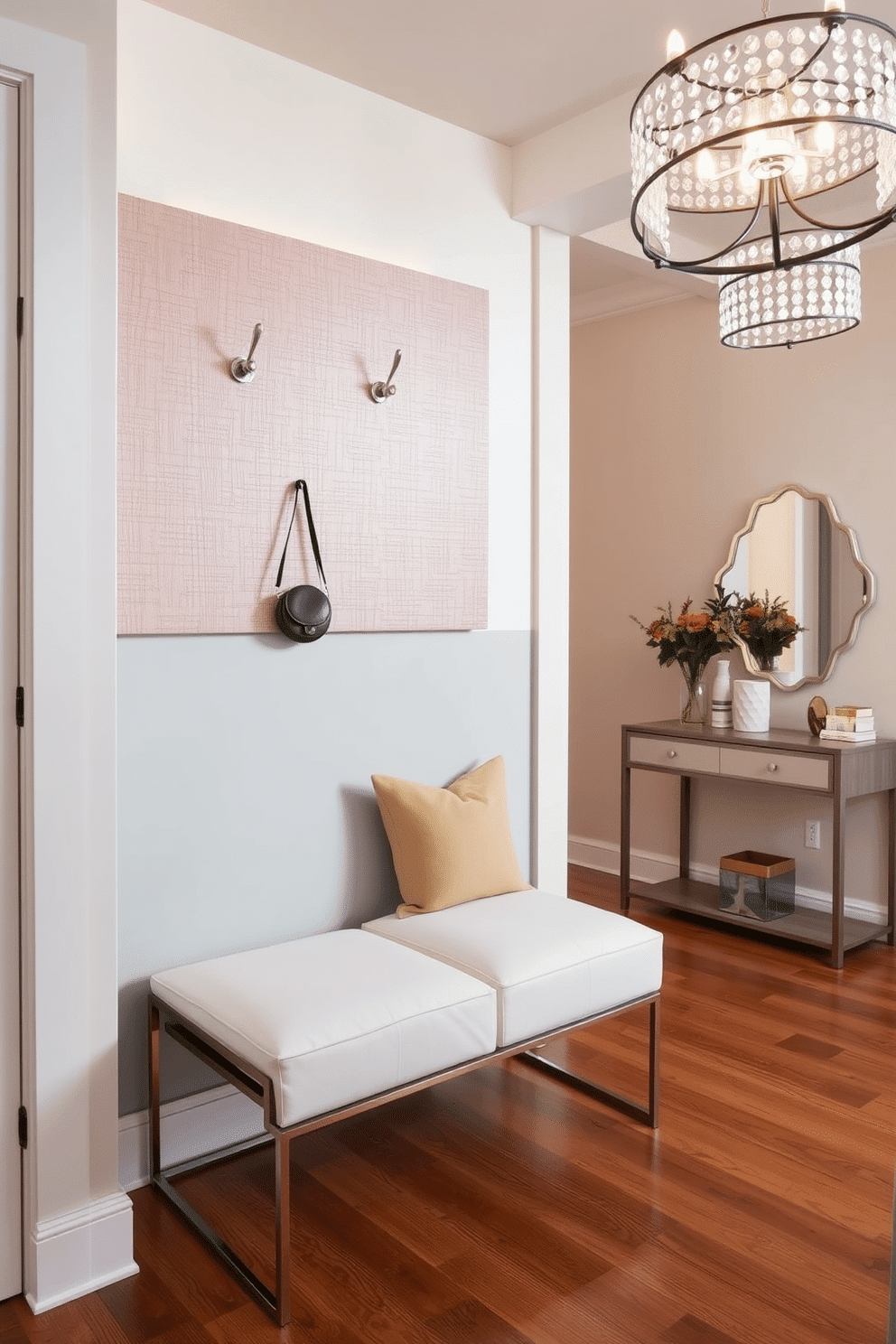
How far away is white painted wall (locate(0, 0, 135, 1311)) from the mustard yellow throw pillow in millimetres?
846

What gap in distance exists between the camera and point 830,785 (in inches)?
148

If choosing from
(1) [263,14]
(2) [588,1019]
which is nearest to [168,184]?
(1) [263,14]

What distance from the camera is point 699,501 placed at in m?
4.66

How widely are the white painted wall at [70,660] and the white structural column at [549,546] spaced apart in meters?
1.48

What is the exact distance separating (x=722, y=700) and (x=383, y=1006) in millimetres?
2608

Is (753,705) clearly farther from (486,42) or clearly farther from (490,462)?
(486,42)

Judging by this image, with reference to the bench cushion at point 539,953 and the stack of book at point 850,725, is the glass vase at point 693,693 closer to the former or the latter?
the stack of book at point 850,725

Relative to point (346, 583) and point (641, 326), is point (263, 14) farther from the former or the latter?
point (641, 326)

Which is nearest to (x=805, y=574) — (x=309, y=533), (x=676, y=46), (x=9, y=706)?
(x=309, y=533)

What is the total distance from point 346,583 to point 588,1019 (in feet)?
3.99

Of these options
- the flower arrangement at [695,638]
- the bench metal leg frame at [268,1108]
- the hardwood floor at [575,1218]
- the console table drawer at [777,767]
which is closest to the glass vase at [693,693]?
the flower arrangement at [695,638]

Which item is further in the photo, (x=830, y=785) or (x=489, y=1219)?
(x=830, y=785)

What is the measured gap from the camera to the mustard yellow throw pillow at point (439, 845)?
269 cm

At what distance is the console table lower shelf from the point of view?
386cm
